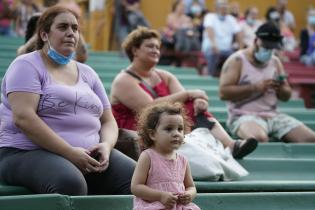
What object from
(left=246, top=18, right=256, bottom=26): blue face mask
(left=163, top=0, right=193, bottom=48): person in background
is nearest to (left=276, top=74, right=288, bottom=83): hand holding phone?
(left=163, top=0, right=193, bottom=48): person in background

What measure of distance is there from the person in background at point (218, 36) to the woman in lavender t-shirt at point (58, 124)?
6840 mm

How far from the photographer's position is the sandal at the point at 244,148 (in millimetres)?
5598

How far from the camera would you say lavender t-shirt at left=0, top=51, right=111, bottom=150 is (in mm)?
4410

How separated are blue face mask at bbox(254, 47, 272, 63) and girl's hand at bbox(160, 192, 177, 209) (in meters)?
3.05

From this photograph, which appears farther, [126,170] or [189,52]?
[189,52]

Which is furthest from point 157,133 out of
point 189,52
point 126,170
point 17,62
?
point 189,52

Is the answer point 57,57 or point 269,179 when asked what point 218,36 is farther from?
point 57,57

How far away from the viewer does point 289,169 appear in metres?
5.85

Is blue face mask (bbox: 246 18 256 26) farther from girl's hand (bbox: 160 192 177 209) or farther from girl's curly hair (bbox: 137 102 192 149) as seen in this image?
girl's hand (bbox: 160 192 177 209)

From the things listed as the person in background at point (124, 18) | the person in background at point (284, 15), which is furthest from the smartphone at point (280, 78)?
the person in background at point (284, 15)

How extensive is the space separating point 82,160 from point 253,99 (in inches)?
107

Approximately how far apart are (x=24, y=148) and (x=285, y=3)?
39.5ft

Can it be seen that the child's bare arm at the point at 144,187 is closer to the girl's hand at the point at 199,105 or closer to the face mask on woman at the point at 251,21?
the girl's hand at the point at 199,105

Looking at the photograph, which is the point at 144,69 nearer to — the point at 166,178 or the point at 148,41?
the point at 148,41
